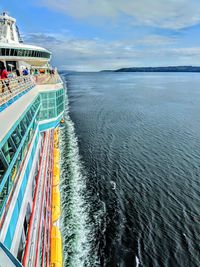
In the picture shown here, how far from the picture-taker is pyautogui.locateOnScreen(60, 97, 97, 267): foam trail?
60.1 feet

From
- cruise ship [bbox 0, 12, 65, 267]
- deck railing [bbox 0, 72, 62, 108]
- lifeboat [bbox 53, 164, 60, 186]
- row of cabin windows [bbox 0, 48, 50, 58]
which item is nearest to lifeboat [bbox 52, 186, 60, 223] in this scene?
cruise ship [bbox 0, 12, 65, 267]

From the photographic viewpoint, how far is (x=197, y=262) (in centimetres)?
1803

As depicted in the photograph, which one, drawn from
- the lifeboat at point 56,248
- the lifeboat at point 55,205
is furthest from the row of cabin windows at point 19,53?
the lifeboat at point 56,248

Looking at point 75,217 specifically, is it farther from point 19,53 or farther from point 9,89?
point 19,53

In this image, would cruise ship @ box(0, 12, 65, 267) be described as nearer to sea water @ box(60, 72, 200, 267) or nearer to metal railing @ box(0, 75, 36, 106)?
metal railing @ box(0, 75, 36, 106)

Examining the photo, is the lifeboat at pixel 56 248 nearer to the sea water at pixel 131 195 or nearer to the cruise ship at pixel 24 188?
the cruise ship at pixel 24 188

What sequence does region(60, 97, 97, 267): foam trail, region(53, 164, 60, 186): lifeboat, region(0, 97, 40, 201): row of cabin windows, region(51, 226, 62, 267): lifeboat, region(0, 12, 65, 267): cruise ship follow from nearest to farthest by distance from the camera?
region(0, 12, 65, 267): cruise ship
region(0, 97, 40, 201): row of cabin windows
region(51, 226, 62, 267): lifeboat
region(60, 97, 97, 267): foam trail
region(53, 164, 60, 186): lifeboat

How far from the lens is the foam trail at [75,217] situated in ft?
60.1

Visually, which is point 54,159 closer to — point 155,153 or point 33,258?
point 155,153

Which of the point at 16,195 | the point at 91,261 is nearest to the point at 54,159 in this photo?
the point at 91,261

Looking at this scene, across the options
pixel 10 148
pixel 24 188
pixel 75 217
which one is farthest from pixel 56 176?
pixel 10 148

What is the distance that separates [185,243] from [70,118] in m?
42.0

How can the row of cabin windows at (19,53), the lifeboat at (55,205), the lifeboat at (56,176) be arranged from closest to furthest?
1. the lifeboat at (55,205)
2. the lifeboat at (56,176)
3. the row of cabin windows at (19,53)

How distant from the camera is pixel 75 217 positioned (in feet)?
72.7
